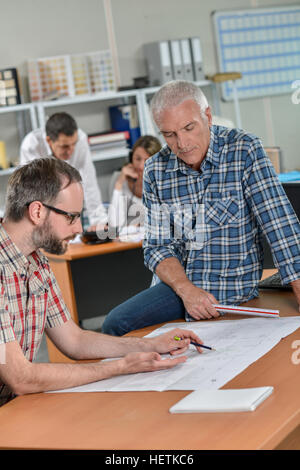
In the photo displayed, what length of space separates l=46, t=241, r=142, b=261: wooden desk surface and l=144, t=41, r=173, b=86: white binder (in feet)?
8.46

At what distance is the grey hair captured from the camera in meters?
2.16

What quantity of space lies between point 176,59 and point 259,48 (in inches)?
45.7

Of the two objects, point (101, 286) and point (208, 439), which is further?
point (101, 286)

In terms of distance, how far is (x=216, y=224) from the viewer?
2.21 m

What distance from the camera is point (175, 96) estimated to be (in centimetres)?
216

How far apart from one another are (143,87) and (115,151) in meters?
0.65

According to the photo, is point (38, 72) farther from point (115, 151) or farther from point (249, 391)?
point (249, 391)

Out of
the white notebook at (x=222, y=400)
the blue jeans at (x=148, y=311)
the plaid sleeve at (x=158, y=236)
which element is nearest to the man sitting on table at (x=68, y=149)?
the plaid sleeve at (x=158, y=236)

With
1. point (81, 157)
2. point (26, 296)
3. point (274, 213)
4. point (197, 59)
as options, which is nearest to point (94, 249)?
point (81, 157)

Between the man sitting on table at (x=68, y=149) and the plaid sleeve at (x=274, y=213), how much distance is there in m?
2.15

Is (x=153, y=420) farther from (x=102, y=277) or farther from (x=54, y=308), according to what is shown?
(x=102, y=277)

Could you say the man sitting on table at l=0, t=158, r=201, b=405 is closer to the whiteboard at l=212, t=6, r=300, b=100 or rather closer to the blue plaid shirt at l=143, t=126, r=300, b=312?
the blue plaid shirt at l=143, t=126, r=300, b=312

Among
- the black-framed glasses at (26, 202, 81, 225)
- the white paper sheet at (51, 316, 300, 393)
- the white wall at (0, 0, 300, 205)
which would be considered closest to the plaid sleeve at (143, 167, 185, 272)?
the white paper sheet at (51, 316, 300, 393)

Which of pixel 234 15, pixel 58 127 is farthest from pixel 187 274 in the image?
pixel 234 15
